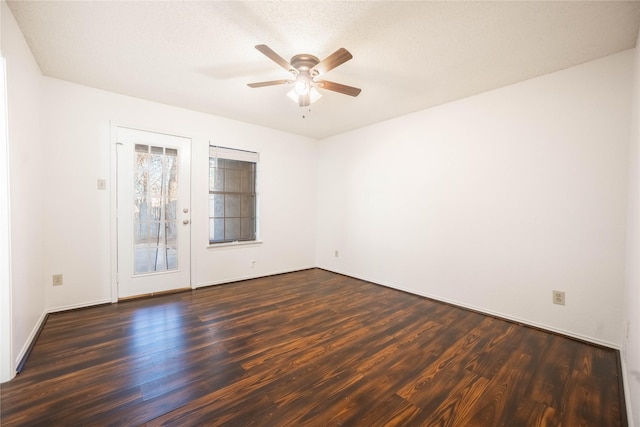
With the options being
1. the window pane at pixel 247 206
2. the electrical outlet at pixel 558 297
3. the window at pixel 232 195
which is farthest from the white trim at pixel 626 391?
the window pane at pixel 247 206

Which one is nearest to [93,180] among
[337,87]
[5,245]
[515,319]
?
[5,245]

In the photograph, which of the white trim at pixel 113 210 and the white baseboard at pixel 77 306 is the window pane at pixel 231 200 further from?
the white baseboard at pixel 77 306

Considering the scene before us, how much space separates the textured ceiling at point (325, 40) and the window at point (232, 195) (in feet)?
4.00

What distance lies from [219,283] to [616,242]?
4448 mm

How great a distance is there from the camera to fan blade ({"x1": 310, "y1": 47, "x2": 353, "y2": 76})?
1899 millimetres

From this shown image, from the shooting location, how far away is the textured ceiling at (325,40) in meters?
1.79

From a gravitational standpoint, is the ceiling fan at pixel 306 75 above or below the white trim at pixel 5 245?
above

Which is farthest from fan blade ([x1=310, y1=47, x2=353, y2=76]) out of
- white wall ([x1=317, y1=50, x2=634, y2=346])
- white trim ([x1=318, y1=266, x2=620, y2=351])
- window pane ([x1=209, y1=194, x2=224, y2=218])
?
white trim ([x1=318, y1=266, x2=620, y2=351])

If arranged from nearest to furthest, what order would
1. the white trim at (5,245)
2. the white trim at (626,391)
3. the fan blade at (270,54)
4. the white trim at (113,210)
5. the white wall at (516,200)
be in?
the white trim at (626,391), the white trim at (5,245), the fan blade at (270,54), the white wall at (516,200), the white trim at (113,210)

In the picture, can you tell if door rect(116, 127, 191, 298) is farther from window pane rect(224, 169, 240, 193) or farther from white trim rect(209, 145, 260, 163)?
window pane rect(224, 169, 240, 193)

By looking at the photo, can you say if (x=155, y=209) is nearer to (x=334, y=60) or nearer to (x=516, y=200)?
(x=334, y=60)

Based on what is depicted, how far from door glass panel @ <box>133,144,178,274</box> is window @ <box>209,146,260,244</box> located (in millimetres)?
563

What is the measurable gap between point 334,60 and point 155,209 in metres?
2.88

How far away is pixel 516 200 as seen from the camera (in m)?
2.77
